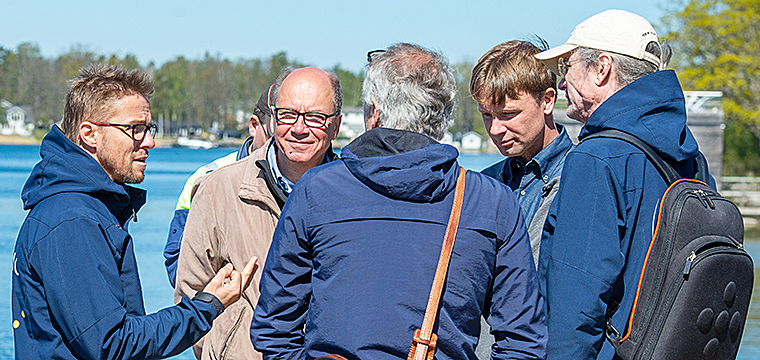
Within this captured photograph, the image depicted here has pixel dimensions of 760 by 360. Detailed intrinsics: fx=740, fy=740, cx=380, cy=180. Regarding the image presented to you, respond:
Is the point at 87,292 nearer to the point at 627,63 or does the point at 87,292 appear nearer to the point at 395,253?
the point at 395,253

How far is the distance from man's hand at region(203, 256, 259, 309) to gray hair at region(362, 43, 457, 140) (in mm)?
936

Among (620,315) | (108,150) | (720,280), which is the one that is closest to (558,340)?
(620,315)

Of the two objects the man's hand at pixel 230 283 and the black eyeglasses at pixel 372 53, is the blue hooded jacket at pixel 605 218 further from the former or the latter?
the man's hand at pixel 230 283

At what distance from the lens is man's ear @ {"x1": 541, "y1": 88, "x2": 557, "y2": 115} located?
10.8ft

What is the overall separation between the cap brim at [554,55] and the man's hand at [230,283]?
4.65 feet

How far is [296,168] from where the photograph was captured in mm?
3443

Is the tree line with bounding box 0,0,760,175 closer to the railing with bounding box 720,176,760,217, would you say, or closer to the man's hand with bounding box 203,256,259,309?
the railing with bounding box 720,176,760,217

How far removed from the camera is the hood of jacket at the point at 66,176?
2.73 metres

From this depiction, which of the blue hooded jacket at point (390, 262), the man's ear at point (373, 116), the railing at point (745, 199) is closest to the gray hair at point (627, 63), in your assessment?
the blue hooded jacket at point (390, 262)

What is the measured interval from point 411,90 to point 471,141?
350 ft

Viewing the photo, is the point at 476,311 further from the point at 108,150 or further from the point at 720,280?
the point at 108,150

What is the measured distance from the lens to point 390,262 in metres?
A: 2.20

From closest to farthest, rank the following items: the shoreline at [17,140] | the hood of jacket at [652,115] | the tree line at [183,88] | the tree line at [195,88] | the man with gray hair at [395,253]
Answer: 1. the man with gray hair at [395,253]
2. the hood of jacket at [652,115]
3. the tree line at [195,88]
4. the shoreline at [17,140]
5. the tree line at [183,88]

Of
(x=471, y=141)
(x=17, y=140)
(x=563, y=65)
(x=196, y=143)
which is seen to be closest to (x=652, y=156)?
(x=563, y=65)
